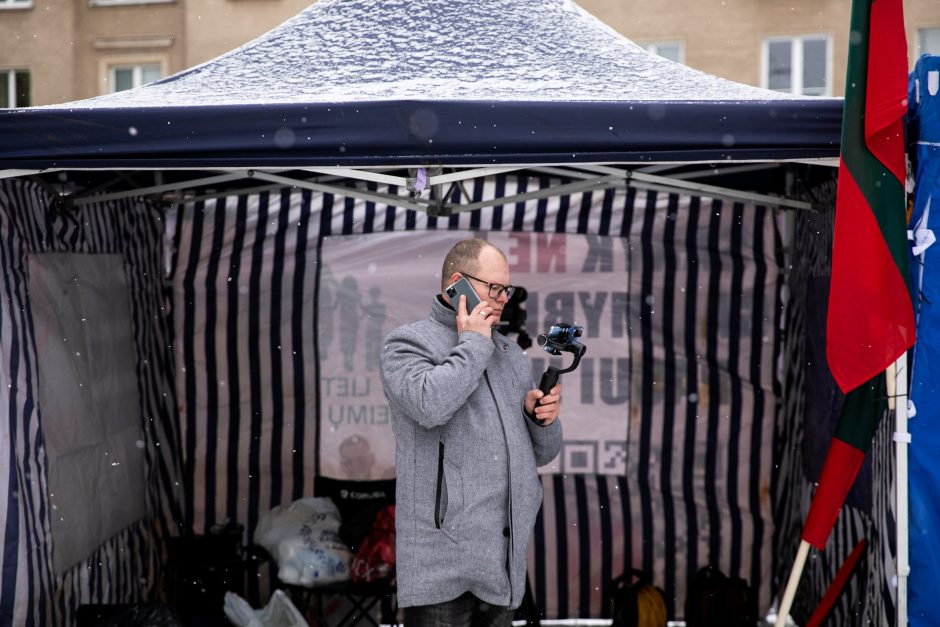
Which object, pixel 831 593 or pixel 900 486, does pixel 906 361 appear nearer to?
pixel 900 486

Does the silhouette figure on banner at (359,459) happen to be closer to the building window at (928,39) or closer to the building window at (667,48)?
the building window at (667,48)

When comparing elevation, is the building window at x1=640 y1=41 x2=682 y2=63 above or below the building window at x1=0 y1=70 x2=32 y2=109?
above

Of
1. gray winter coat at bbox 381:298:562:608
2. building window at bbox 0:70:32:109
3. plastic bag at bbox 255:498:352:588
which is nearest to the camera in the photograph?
gray winter coat at bbox 381:298:562:608

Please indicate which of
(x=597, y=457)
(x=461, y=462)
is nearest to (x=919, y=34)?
(x=597, y=457)

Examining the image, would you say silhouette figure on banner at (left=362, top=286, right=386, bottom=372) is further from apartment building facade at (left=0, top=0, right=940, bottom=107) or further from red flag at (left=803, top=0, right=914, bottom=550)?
apartment building facade at (left=0, top=0, right=940, bottom=107)

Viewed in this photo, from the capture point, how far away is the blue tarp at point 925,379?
8.68 feet

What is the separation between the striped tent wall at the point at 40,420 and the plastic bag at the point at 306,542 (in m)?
0.71

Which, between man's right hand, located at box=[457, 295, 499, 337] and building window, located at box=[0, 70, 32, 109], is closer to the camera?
man's right hand, located at box=[457, 295, 499, 337]

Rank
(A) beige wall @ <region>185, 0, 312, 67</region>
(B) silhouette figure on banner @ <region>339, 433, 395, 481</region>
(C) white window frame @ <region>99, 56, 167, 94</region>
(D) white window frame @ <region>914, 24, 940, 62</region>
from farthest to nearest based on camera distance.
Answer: (C) white window frame @ <region>99, 56, 167, 94</region>
(A) beige wall @ <region>185, 0, 312, 67</region>
(D) white window frame @ <region>914, 24, 940, 62</region>
(B) silhouette figure on banner @ <region>339, 433, 395, 481</region>

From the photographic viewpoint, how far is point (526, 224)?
4887mm

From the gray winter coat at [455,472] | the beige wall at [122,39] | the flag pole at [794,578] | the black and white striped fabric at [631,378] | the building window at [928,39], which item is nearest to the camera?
the gray winter coat at [455,472]

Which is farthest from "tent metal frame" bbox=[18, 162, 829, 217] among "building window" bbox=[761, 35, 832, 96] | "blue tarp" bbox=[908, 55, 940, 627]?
"building window" bbox=[761, 35, 832, 96]

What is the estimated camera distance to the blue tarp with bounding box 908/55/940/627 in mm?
2645

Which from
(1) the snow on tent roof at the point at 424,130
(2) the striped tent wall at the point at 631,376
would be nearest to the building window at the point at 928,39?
(2) the striped tent wall at the point at 631,376
